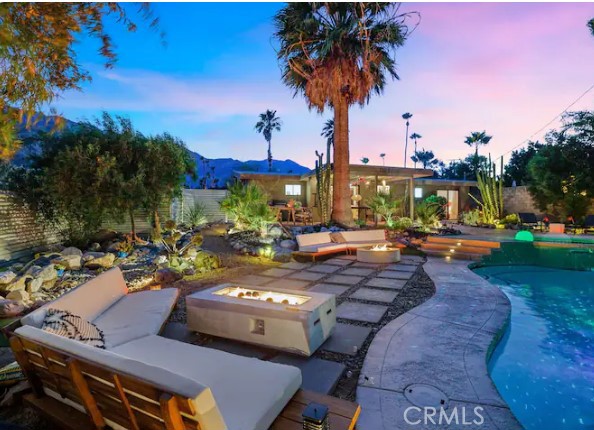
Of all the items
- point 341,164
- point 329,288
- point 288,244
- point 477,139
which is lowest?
point 329,288

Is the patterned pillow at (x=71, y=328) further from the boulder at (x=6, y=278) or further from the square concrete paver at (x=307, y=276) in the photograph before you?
the square concrete paver at (x=307, y=276)

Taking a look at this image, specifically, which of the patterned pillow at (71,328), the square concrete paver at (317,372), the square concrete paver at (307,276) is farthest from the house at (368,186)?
the patterned pillow at (71,328)

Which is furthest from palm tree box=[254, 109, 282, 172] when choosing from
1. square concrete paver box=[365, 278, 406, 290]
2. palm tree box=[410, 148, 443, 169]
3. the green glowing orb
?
square concrete paver box=[365, 278, 406, 290]

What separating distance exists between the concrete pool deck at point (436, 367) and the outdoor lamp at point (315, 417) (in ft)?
2.60

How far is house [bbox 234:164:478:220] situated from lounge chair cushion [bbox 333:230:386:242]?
520 cm

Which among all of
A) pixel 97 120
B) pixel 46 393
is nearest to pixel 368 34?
pixel 97 120

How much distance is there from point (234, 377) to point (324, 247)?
6.44 meters

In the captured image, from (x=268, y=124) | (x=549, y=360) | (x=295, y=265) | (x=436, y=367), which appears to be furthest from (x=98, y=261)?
(x=268, y=124)

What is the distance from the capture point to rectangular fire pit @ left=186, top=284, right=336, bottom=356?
3043 mm

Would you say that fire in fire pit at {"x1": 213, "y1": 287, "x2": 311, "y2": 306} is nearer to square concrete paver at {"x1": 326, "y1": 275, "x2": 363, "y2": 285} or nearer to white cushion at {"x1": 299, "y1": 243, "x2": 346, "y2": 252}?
square concrete paver at {"x1": 326, "y1": 275, "x2": 363, "y2": 285}

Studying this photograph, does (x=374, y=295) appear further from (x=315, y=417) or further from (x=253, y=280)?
(x=315, y=417)

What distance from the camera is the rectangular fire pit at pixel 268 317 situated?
9.98 ft

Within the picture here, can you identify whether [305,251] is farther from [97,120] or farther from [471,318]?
[97,120]

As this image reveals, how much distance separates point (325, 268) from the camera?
7.33 metres
